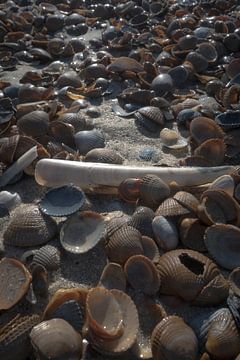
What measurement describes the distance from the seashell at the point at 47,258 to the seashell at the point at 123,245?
366 mm

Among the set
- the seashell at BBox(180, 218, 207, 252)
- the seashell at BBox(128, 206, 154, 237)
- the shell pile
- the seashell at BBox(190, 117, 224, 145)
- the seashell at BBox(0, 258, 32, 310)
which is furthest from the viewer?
the seashell at BBox(190, 117, 224, 145)

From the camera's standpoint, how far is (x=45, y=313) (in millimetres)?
2656

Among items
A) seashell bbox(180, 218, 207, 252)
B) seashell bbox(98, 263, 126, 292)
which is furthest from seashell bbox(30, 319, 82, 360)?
seashell bbox(180, 218, 207, 252)

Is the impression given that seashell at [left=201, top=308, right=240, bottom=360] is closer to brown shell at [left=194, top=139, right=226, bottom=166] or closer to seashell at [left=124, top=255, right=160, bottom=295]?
seashell at [left=124, top=255, right=160, bottom=295]

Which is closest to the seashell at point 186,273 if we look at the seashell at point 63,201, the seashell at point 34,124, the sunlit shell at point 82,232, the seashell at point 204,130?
the sunlit shell at point 82,232

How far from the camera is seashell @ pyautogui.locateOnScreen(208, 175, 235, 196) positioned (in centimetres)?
340

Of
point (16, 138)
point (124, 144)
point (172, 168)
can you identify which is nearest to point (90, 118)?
point (124, 144)

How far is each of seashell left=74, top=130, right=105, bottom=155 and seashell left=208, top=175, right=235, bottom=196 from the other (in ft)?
4.15

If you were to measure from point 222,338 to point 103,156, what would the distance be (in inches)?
76.5

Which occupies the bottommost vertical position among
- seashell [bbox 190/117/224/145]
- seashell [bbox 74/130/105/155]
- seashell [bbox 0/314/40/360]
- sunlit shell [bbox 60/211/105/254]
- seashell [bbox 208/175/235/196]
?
seashell [bbox 0/314/40/360]

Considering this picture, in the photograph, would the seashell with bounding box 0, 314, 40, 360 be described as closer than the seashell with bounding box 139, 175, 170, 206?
Yes

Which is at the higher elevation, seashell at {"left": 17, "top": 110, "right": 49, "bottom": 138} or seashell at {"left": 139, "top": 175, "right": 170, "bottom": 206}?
seashell at {"left": 17, "top": 110, "right": 49, "bottom": 138}

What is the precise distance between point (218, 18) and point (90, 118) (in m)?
3.48

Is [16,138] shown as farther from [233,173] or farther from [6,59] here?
[6,59]
